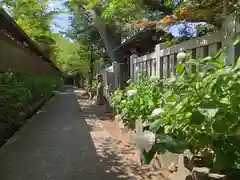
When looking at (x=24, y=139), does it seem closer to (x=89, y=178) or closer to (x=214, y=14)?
(x=89, y=178)

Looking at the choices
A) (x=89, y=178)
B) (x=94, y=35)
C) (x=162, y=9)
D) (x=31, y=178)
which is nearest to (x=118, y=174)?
(x=89, y=178)

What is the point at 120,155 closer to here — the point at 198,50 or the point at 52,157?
the point at 52,157

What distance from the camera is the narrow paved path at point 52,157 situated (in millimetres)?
5000

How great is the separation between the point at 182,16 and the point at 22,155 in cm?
368

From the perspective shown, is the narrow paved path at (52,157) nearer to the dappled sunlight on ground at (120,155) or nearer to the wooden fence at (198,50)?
the dappled sunlight on ground at (120,155)

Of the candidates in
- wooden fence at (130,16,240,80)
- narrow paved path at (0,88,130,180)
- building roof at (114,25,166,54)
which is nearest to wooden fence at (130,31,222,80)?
wooden fence at (130,16,240,80)

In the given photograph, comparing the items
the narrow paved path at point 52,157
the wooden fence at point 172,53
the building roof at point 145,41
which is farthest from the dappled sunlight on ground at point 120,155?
the building roof at point 145,41

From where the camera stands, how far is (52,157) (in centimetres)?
604

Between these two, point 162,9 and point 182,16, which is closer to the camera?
point 182,16

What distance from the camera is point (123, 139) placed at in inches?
302

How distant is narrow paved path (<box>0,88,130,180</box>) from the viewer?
16.4 feet

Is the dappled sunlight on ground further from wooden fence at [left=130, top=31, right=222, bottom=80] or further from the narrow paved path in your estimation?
wooden fence at [left=130, top=31, right=222, bottom=80]

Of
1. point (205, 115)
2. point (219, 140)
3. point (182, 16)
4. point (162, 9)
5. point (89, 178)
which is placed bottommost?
point (89, 178)

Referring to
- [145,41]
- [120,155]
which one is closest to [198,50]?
[120,155]
